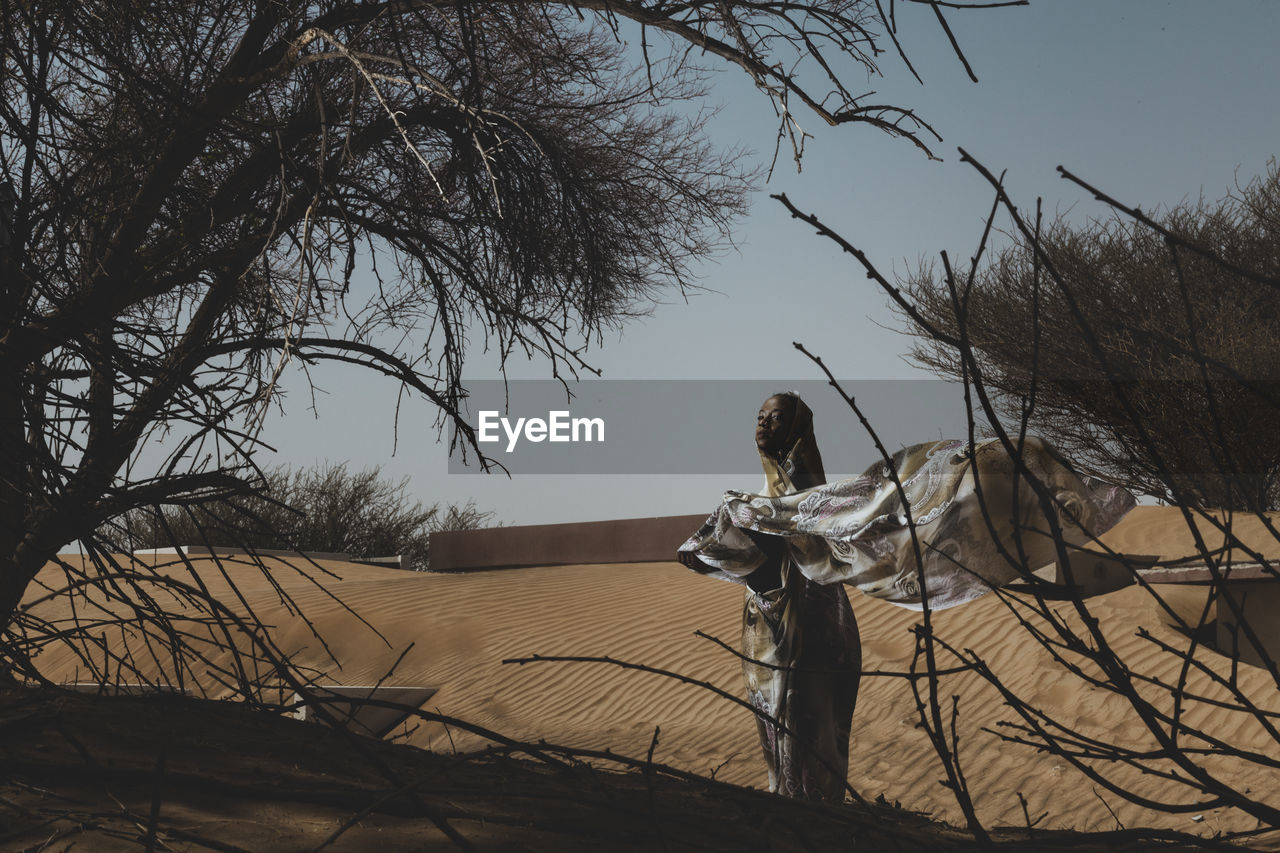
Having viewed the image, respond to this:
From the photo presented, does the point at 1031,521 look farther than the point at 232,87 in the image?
No

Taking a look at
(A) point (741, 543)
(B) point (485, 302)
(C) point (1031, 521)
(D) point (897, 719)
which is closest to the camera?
(C) point (1031, 521)

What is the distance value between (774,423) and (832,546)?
69 centimetres

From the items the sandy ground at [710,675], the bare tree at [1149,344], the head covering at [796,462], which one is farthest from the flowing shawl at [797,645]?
the bare tree at [1149,344]

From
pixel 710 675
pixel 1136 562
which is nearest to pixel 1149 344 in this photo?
pixel 710 675

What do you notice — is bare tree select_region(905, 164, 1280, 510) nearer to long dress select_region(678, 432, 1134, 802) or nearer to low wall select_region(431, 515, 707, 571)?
low wall select_region(431, 515, 707, 571)

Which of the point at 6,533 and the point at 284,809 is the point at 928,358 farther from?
the point at 284,809

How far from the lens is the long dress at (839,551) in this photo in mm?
4684

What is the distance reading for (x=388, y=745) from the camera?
332cm

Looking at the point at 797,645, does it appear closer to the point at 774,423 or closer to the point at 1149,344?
the point at 774,423

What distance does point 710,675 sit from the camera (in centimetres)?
1214

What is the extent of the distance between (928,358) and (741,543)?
1868 cm

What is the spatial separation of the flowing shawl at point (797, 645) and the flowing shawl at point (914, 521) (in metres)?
0.07

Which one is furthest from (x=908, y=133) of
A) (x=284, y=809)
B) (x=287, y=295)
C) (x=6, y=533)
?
(x=287, y=295)

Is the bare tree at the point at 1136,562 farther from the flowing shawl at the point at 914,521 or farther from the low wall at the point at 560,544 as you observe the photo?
the low wall at the point at 560,544
